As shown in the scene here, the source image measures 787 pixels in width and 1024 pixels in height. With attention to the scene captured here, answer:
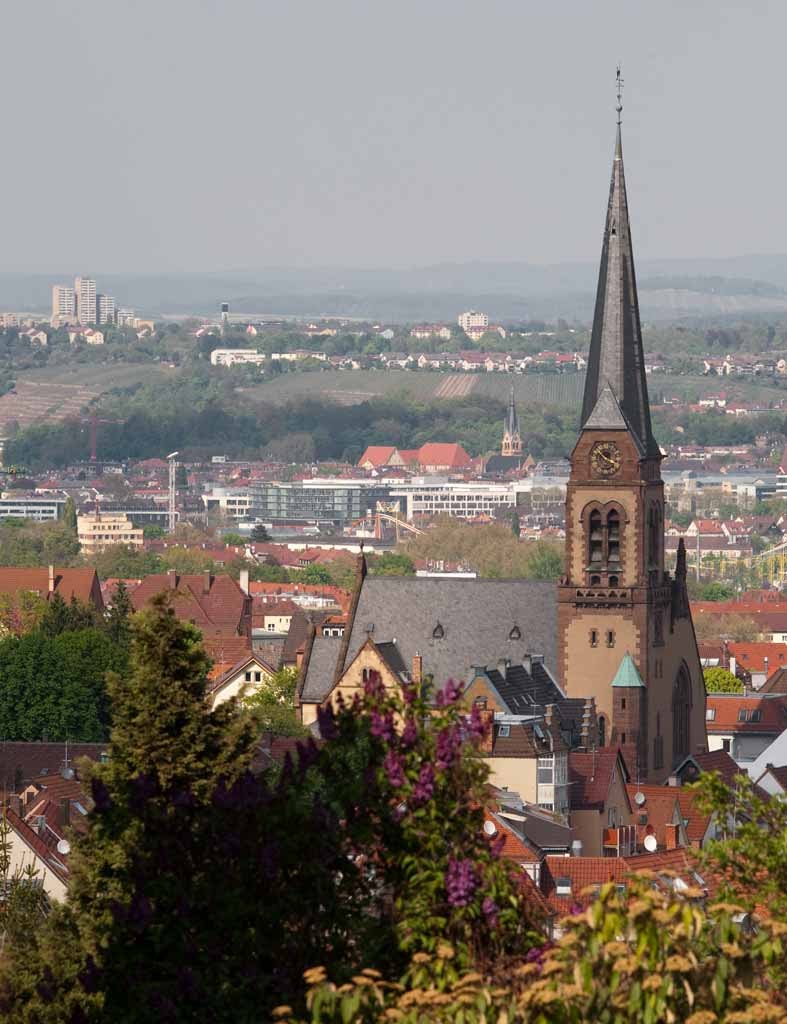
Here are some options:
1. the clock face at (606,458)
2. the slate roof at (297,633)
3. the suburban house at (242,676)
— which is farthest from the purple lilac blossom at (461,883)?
the suburban house at (242,676)

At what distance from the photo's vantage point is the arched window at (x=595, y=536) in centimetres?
7925

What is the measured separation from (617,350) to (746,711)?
17735 millimetres

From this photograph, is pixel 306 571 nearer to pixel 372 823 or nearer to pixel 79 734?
pixel 79 734

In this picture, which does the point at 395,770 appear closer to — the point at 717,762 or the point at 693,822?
the point at 693,822

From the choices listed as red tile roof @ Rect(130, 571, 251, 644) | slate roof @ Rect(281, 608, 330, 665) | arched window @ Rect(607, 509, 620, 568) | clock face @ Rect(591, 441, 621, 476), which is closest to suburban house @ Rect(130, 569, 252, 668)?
red tile roof @ Rect(130, 571, 251, 644)

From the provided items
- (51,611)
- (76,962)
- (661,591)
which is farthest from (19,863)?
(51,611)

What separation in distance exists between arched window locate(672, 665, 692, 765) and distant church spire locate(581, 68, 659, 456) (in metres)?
5.12

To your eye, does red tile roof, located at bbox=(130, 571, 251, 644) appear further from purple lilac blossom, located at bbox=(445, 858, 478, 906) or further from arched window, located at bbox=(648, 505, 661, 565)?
purple lilac blossom, located at bbox=(445, 858, 478, 906)

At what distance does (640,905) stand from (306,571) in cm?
17736

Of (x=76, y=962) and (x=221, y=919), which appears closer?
(x=221, y=919)

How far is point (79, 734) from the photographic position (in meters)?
80.9

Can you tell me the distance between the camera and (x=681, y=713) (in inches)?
3157

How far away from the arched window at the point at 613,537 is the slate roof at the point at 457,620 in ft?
5.03

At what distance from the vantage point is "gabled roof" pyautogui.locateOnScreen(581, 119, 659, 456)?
7969 cm
